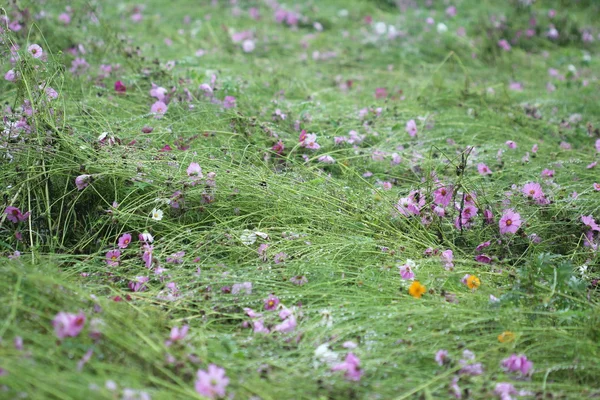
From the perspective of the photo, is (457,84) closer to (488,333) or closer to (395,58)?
(395,58)

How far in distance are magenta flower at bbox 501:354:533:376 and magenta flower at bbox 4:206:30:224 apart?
1.55 metres

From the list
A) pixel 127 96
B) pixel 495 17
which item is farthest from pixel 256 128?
pixel 495 17

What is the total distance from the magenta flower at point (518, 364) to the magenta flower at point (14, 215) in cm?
155

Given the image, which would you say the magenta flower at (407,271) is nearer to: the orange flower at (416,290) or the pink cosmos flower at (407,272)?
the pink cosmos flower at (407,272)

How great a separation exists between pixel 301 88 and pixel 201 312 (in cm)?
225

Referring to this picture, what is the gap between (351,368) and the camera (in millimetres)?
1490

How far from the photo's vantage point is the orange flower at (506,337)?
1.65m

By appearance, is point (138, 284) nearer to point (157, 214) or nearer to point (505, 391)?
point (157, 214)

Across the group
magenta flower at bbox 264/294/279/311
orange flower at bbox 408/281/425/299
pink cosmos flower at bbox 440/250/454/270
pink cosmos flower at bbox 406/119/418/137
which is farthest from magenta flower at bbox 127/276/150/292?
pink cosmos flower at bbox 406/119/418/137

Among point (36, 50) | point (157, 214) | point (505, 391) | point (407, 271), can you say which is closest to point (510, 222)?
point (407, 271)

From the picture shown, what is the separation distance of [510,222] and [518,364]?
28.3 inches

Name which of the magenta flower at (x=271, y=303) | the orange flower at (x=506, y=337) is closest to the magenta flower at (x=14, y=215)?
the magenta flower at (x=271, y=303)

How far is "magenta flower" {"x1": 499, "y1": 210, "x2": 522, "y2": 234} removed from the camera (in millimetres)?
2178

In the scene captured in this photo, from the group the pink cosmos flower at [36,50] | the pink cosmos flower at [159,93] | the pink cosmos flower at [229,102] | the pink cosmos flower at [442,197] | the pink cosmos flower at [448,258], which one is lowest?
the pink cosmos flower at [448,258]
